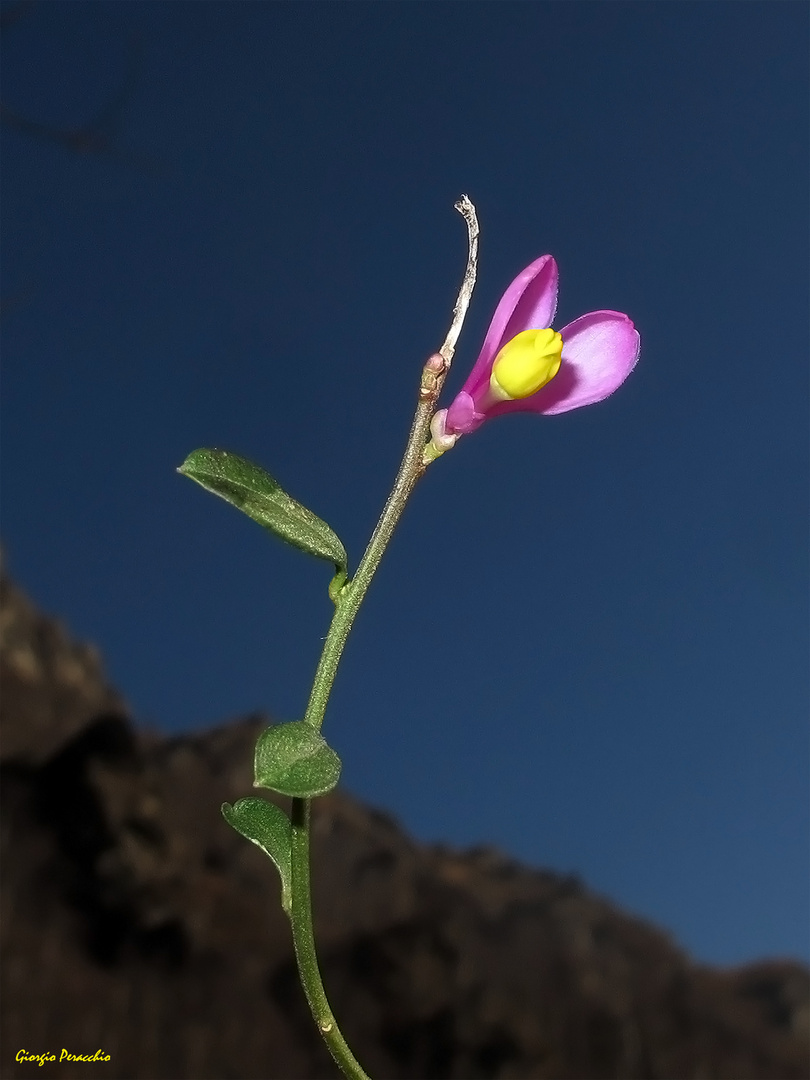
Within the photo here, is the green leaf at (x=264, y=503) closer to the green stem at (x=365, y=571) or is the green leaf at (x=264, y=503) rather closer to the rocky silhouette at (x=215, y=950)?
the green stem at (x=365, y=571)

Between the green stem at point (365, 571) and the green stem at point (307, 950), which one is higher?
the green stem at point (365, 571)
